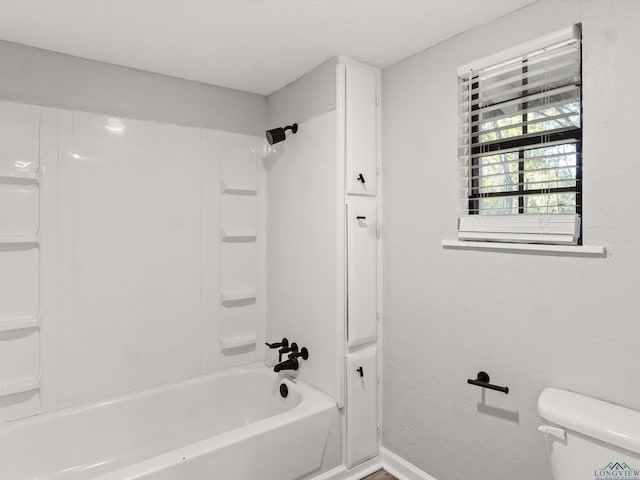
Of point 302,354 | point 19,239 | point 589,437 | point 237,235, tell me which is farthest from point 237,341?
point 589,437

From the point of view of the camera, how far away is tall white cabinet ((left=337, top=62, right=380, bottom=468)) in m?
2.20

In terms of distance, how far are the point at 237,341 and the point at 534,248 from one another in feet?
6.30

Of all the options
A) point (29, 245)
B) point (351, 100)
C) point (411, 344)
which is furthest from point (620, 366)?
point (29, 245)

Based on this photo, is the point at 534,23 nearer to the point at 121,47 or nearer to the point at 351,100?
the point at 351,100

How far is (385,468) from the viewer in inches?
91.7

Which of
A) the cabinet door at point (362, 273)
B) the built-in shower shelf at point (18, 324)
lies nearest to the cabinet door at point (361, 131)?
the cabinet door at point (362, 273)

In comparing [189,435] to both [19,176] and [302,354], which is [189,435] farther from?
[19,176]

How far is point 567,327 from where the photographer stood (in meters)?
1.58

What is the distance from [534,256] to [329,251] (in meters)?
1.03

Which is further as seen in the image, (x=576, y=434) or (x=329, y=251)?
(x=329, y=251)

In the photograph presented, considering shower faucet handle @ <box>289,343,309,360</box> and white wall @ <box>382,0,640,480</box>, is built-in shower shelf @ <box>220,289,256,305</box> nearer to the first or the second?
shower faucet handle @ <box>289,343,309,360</box>

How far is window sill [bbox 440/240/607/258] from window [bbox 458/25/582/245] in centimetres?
3

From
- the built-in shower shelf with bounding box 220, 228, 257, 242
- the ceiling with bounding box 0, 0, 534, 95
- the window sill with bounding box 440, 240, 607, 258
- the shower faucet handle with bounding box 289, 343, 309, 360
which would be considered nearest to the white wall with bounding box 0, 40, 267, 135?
the ceiling with bounding box 0, 0, 534, 95

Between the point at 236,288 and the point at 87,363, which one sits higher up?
the point at 236,288
